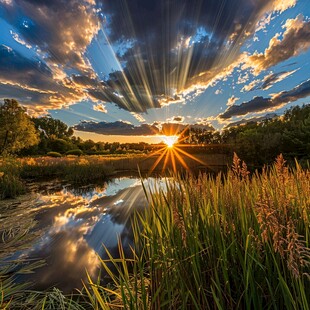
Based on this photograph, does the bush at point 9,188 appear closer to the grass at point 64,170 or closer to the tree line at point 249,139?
the grass at point 64,170

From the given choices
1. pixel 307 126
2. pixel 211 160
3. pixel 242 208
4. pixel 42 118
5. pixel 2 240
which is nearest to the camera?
pixel 242 208

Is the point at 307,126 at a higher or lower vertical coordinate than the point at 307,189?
higher

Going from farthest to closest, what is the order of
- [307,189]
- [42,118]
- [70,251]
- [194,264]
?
[42,118], [70,251], [307,189], [194,264]

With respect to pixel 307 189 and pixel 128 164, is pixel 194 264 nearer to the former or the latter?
pixel 307 189

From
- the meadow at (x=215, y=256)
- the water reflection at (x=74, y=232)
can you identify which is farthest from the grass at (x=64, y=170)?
the meadow at (x=215, y=256)

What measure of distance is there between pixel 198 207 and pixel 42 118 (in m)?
84.5

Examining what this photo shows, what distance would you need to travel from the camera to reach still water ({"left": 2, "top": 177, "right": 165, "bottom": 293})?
4391 millimetres

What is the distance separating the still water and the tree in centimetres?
2304

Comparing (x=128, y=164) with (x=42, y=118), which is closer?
(x=128, y=164)

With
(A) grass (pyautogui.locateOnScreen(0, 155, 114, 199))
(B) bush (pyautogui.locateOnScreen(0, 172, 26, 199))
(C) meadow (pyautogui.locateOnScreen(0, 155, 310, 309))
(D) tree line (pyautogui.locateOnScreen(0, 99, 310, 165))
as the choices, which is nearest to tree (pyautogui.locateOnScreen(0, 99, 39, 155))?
(D) tree line (pyautogui.locateOnScreen(0, 99, 310, 165))

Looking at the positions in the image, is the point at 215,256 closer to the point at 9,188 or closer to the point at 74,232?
the point at 74,232

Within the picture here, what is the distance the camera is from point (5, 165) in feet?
46.3

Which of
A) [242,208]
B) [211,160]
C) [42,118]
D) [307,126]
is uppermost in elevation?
[42,118]

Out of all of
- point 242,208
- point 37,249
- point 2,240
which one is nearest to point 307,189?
point 242,208
